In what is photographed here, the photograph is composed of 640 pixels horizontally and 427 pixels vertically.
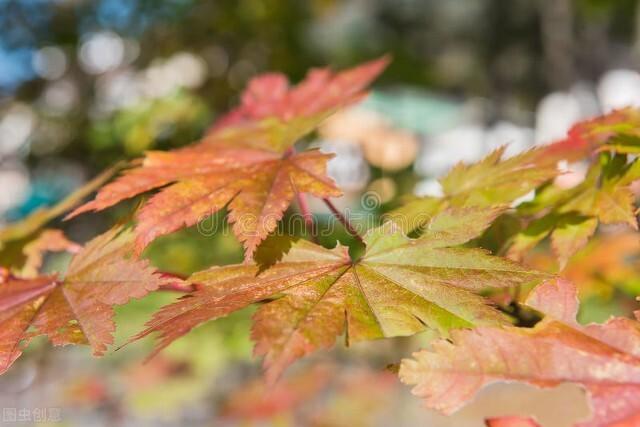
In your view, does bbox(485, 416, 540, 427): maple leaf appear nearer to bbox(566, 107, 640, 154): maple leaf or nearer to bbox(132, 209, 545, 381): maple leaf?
bbox(132, 209, 545, 381): maple leaf

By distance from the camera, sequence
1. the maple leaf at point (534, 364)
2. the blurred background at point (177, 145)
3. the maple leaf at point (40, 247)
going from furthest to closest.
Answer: the blurred background at point (177, 145)
the maple leaf at point (40, 247)
the maple leaf at point (534, 364)

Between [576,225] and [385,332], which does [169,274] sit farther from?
[576,225]

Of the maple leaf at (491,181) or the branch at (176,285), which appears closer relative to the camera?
the branch at (176,285)

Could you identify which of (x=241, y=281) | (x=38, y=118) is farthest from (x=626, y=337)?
(x=38, y=118)

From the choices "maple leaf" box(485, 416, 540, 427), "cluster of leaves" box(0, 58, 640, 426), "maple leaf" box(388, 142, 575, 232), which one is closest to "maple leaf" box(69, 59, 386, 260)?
"cluster of leaves" box(0, 58, 640, 426)

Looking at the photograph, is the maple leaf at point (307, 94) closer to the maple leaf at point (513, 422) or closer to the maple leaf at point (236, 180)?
the maple leaf at point (236, 180)

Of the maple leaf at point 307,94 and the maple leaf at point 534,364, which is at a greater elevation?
the maple leaf at point 307,94

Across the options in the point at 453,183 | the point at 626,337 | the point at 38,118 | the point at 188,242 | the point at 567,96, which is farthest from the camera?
the point at 567,96

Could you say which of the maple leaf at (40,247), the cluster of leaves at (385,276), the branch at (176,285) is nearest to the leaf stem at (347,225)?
the cluster of leaves at (385,276)
